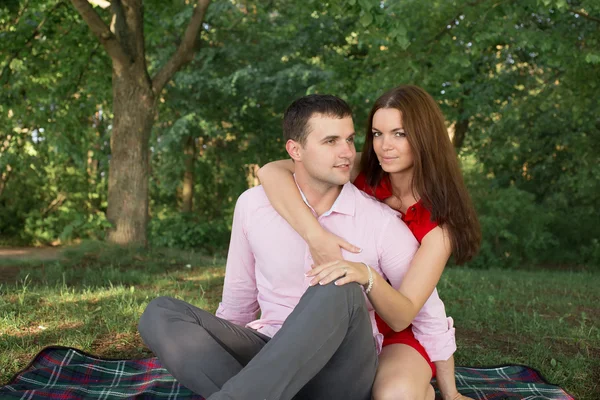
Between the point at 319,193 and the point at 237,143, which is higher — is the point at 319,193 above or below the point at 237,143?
below

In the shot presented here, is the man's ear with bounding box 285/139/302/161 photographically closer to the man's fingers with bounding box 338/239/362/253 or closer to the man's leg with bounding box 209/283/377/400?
the man's fingers with bounding box 338/239/362/253

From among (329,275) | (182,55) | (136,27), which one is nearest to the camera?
(329,275)

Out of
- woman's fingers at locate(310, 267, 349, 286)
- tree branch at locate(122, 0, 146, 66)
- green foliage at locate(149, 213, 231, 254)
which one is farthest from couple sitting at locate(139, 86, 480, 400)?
green foliage at locate(149, 213, 231, 254)

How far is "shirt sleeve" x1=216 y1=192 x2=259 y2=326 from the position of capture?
123 inches

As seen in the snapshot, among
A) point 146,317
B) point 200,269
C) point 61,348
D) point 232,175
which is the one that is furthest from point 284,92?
point 146,317

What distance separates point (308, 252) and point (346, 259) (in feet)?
0.63

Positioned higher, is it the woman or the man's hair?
the man's hair

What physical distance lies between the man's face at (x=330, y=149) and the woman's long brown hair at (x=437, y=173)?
0.90ft

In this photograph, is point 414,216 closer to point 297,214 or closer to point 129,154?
point 297,214

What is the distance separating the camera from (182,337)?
263 centimetres

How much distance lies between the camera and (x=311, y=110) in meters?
2.99

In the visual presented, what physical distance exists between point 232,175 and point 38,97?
6.20m

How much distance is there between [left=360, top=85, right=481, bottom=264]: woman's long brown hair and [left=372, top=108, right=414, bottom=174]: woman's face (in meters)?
0.04

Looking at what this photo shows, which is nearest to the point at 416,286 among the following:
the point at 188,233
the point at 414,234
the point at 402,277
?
the point at 402,277
